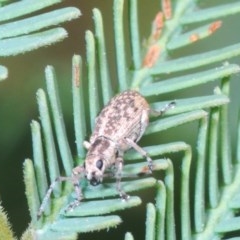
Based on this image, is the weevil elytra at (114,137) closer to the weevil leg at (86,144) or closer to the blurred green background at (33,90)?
the weevil leg at (86,144)

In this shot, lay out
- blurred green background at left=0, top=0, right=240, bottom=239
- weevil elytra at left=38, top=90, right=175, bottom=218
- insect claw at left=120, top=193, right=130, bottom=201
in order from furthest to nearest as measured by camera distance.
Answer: blurred green background at left=0, top=0, right=240, bottom=239 < weevil elytra at left=38, top=90, right=175, bottom=218 < insect claw at left=120, top=193, right=130, bottom=201

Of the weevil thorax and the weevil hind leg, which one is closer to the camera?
the weevil hind leg

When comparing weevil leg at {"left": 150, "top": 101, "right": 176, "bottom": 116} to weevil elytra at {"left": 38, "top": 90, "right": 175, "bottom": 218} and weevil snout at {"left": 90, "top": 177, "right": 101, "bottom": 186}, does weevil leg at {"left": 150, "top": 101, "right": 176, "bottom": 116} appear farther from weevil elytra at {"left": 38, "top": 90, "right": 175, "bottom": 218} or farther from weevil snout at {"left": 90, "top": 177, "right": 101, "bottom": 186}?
weevil snout at {"left": 90, "top": 177, "right": 101, "bottom": 186}

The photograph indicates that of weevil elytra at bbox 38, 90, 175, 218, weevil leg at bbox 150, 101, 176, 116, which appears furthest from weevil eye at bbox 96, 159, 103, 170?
weevil leg at bbox 150, 101, 176, 116

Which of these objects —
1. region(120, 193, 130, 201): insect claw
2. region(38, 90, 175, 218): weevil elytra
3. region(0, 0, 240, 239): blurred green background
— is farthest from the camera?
region(0, 0, 240, 239): blurred green background

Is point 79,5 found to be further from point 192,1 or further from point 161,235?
point 161,235

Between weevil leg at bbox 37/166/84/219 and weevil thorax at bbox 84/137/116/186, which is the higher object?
weevil leg at bbox 37/166/84/219

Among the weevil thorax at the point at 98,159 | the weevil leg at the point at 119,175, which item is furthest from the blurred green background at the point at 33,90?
the weevil leg at the point at 119,175

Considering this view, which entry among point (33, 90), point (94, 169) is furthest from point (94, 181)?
point (33, 90)
